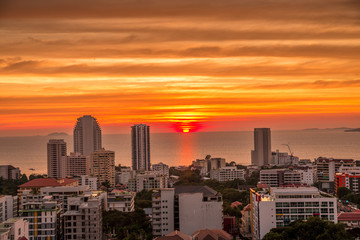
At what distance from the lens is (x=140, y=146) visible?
41.5 metres

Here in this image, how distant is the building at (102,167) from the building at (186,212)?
677 inches

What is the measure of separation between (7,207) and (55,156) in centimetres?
2115

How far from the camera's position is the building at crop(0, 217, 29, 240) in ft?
34.6

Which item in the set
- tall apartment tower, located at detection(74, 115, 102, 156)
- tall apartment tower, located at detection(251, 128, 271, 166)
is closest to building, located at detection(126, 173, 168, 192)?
tall apartment tower, located at detection(74, 115, 102, 156)

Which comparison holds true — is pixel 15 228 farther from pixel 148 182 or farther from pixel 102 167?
pixel 102 167

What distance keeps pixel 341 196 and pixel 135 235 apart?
39.7 feet

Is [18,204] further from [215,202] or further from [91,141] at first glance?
[91,141]

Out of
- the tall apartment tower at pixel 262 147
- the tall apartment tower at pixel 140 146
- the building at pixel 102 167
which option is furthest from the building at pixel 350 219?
the tall apartment tower at pixel 262 147

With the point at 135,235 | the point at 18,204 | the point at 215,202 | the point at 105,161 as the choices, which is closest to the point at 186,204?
the point at 215,202

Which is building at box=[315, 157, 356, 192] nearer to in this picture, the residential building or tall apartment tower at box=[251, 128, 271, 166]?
tall apartment tower at box=[251, 128, 271, 166]

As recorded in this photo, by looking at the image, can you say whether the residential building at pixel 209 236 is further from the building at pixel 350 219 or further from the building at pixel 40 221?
the building at pixel 350 219

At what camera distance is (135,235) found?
13203mm

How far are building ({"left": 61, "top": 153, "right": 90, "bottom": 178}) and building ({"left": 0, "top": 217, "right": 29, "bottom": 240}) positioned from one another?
74.9 feet

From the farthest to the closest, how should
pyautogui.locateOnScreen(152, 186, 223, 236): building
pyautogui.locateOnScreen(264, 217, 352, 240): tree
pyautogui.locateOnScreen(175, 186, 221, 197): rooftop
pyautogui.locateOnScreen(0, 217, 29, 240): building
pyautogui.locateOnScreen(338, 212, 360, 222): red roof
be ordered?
pyautogui.locateOnScreen(338, 212, 360, 222): red roof, pyautogui.locateOnScreen(175, 186, 221, 197): rooftop, pyautogui.locateOnScreen(152, 186, 223, 236): building, pyautogui.locateOnScreen(264, 217, 352, 240): tree, pyautogui.locateOnScreen(0, 217, 29, 240): building
